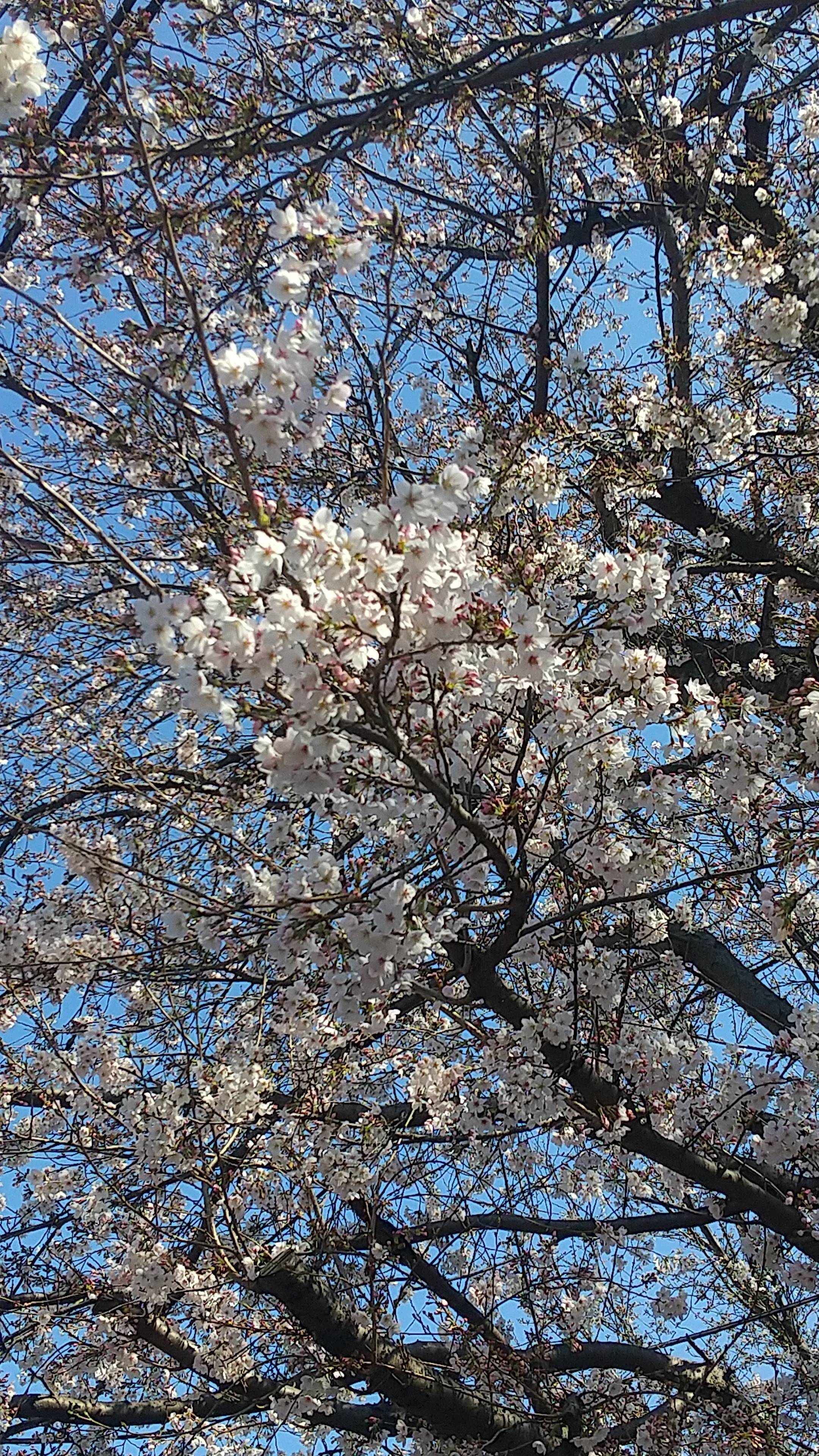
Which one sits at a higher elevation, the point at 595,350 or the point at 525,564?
the point at 595,350

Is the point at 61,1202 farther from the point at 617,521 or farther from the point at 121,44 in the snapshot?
the point at 121,44

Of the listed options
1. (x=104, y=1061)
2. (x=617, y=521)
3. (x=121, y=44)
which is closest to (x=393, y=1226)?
(x=104, y=1061)

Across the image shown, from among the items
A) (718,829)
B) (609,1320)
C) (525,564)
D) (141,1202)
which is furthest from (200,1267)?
(525,564)

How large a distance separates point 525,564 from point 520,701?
Result: 48 centimetres

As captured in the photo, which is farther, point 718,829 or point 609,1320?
point 609,1320

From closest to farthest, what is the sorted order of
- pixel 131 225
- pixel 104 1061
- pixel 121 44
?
pixel 121 44
pixel 131 225
pixel 104 1061

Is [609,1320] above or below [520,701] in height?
below

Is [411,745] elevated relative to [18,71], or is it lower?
lower

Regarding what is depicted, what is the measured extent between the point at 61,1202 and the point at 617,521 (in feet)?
15.2

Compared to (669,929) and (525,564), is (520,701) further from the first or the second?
(669,929)

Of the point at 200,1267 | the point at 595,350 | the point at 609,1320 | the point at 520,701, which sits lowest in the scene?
the point at 609,1320

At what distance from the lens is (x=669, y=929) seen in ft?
16.1

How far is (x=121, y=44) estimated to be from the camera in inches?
114

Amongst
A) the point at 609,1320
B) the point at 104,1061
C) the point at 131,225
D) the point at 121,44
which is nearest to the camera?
the point at 121,44
